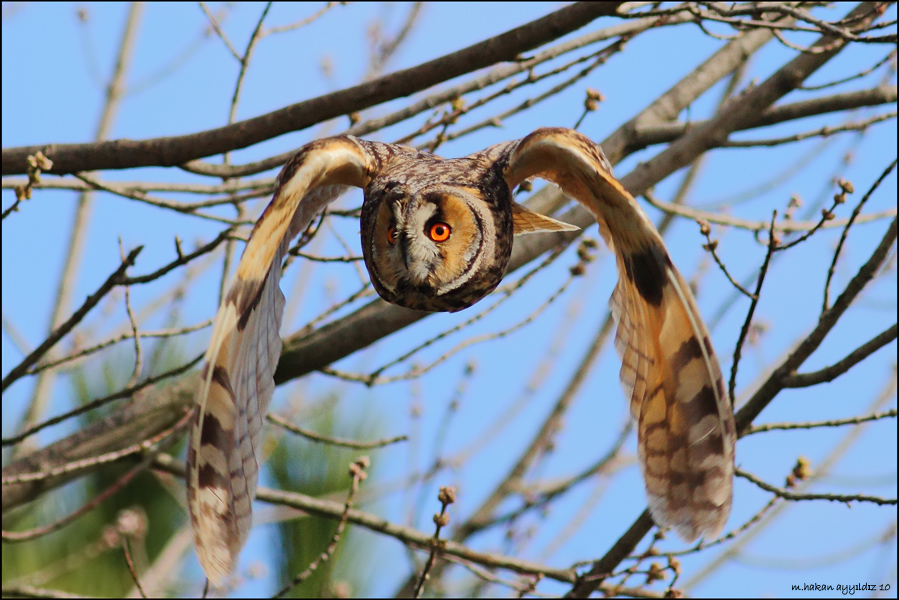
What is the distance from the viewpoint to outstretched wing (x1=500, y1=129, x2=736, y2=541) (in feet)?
7.38

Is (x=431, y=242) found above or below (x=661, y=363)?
above

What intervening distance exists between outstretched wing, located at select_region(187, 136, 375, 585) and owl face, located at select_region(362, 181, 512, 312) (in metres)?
0.21

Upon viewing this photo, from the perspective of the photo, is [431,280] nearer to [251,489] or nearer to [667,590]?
[251,489]

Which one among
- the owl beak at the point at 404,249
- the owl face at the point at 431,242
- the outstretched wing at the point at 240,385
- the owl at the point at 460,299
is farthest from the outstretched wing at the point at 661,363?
the outstretched wing at the point at 240,385

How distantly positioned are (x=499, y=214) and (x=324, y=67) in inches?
158

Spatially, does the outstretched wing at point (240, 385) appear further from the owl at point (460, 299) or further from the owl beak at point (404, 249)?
the owl beak at point (404, 249)

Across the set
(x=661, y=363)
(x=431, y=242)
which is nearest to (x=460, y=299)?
(x=431, y=242)

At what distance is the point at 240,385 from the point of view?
254cm

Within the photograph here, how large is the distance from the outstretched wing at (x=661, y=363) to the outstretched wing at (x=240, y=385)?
0.61 metres

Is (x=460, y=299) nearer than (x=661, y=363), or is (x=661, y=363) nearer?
(x=661, y=363)

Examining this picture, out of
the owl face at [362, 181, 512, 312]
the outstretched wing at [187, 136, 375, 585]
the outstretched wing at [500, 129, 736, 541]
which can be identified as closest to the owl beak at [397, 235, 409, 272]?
the owl face at [362, 181, 512, 312]

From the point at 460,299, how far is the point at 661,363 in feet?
1.91

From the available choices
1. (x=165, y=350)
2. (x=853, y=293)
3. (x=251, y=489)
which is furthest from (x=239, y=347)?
(x=165, y=350)

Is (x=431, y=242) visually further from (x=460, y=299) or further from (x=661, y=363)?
(x=661, y=363)
